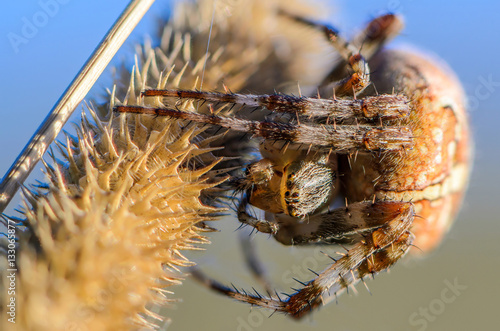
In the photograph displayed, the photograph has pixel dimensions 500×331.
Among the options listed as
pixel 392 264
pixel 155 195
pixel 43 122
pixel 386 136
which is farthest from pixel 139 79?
pixel 392 264

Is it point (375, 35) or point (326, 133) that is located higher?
point (375, 35)

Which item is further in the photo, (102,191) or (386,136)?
(386,136)

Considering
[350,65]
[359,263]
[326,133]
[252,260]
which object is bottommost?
[359,263]

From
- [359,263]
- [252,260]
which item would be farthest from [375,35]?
[252,260]

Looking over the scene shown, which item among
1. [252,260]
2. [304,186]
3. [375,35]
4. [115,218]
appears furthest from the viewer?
[252,260]

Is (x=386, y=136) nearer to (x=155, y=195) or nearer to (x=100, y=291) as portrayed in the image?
(x=155, y=195)

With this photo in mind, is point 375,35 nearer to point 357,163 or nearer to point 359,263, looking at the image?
point 357,163

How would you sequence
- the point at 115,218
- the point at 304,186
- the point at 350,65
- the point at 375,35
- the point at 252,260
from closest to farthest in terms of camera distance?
the point at 115,218 → the point at 304,186 → the point at 350,65 → the point at 375,35 → the point at 252,260
